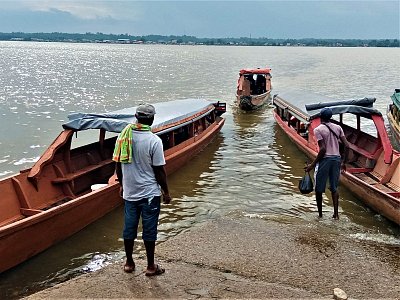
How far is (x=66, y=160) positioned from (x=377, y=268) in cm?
657

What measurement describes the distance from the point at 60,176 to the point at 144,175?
450 cm

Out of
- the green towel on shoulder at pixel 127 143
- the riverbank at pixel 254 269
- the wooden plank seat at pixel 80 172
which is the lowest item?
the riverbank at pixel 254 269

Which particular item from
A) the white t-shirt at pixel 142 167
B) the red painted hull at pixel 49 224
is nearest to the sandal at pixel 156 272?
the white t-shirt at pixel 142 167

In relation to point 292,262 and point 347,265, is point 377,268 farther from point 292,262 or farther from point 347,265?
point 292,262

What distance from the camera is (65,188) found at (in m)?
9.30

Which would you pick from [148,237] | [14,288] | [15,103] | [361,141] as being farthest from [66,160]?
[15,103]

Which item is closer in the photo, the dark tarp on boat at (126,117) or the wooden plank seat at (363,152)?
the dark tarp on boat at (126,117)

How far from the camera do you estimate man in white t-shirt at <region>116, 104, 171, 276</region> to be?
536 centimetres

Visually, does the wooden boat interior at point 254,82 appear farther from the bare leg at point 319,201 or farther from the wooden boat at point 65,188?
the bare leg at point 319,201

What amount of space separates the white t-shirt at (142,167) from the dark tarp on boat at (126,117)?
400 centimetres

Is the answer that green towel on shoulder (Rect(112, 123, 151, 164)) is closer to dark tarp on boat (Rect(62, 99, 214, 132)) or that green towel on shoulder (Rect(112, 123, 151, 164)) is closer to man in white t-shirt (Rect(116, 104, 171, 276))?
man in white t-shirt (Rect(116, 104, 171, 276))

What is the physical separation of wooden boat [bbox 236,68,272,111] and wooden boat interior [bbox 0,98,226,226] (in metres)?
10.7

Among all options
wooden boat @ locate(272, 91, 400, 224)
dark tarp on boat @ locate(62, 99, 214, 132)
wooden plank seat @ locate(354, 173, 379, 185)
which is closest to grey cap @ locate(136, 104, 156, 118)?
dark tarp on boat @ locate(62, 99, 214, 132)

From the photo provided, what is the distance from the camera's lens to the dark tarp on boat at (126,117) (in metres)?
9.37
